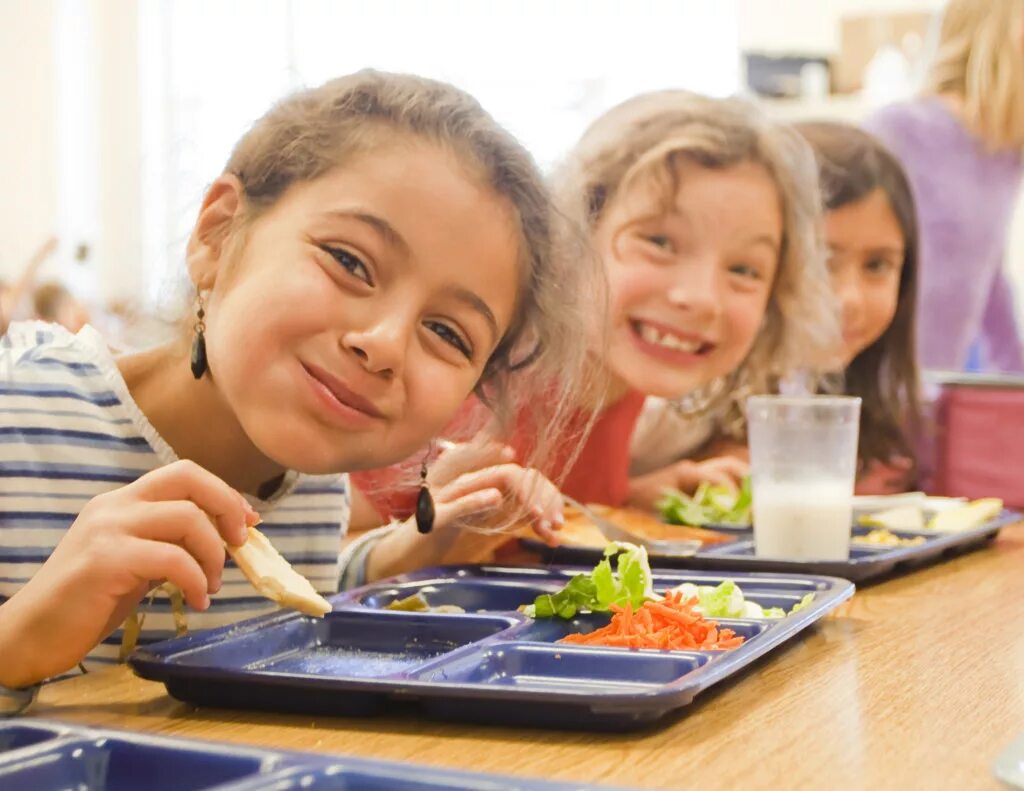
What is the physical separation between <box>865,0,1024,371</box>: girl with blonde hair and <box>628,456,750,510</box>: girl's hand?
86 cm

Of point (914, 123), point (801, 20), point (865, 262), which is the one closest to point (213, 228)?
point (865, 262)

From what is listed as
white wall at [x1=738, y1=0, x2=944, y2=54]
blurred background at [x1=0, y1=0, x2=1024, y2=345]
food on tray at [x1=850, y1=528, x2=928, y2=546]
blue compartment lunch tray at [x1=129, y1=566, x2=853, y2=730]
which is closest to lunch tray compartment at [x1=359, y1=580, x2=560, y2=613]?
blue compartment lunch tray at [x1=129, y1=566, x2=853, y2=730]

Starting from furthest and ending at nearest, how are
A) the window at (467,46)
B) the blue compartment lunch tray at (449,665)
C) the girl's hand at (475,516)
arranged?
Answer: the window at (467,46)
the girl's hand at (475,516)
the blue compartment lunch tray at (449,665)

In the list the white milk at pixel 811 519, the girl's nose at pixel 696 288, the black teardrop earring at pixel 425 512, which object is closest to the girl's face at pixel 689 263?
the girl's nose at pixel 696 288

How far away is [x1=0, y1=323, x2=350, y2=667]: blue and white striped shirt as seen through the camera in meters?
1.24

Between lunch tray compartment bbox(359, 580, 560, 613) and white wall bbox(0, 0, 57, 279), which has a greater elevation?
white wall bbox(0, 0, 57, 279)

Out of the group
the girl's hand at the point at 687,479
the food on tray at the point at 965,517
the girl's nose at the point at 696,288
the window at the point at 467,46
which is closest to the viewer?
the food on tray at the point at 965,517

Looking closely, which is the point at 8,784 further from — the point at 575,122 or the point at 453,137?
the point at 575,122

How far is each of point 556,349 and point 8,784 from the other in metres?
0.80

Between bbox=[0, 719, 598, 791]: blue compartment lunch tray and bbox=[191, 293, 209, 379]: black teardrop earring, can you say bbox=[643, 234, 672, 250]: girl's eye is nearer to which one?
bbox=[191, 293, 209, 379]: black teardrop earring

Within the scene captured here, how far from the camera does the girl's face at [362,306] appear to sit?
45.6 inches

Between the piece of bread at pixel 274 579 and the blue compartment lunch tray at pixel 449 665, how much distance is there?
0.05 meters

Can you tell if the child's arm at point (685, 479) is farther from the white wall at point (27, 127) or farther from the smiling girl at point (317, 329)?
the white wall at point (27, 127)

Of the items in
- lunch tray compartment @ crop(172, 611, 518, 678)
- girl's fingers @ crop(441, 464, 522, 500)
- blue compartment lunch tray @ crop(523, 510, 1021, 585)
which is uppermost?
girl's fingers @ crop(441, 464, 522, 500)
